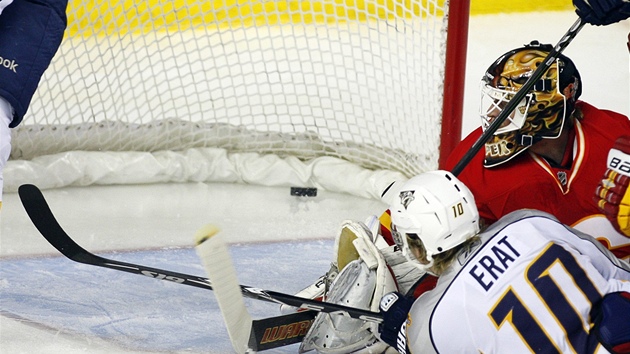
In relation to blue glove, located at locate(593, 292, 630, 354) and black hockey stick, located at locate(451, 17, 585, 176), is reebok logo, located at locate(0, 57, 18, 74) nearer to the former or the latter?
black hockey stick, located at locate(451, 17, 585, 176)

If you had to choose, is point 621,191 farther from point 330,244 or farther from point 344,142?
point 344,142

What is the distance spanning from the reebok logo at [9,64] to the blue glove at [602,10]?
1.40 meters

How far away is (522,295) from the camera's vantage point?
6.59ft

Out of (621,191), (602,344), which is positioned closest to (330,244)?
(621,191)

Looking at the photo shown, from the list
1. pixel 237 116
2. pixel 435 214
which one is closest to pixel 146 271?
pixel 435 214

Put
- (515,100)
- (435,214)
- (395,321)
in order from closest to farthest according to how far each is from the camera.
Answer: (435,214) → (395,321) → (515,100)

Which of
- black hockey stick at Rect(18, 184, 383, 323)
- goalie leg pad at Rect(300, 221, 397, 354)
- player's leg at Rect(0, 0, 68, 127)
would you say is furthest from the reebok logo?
goalie leg pad at Rect(300, 221, 397, 354)

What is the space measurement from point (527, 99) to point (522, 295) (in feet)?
2.39

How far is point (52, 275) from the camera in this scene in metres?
3.12

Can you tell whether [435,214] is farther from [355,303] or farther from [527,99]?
[527,99]

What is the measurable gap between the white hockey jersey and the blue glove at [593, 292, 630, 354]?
21 millimetres

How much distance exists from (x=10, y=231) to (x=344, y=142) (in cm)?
137

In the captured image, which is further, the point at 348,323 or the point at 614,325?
the point at 348,323

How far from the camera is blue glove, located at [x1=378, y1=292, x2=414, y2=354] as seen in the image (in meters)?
2.26
